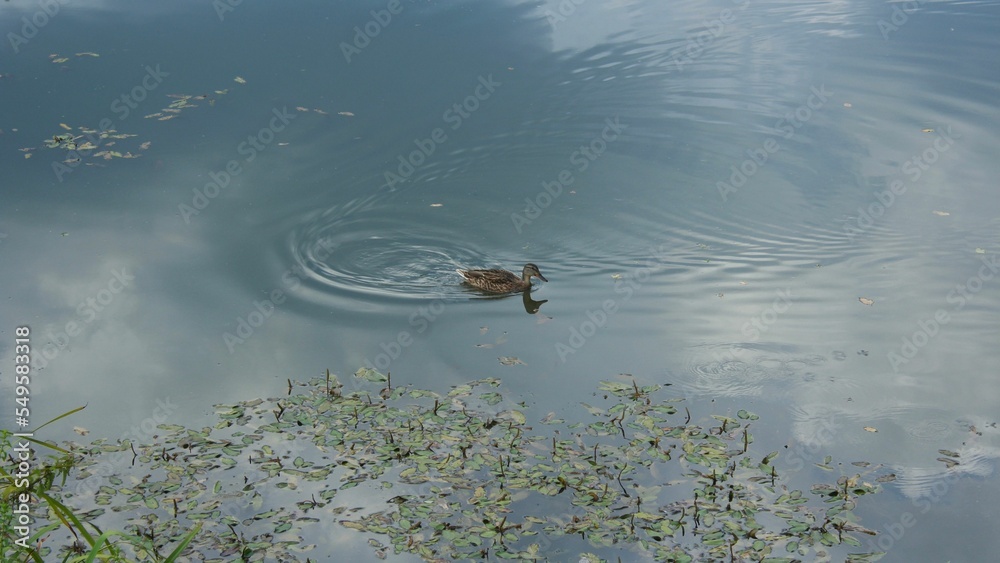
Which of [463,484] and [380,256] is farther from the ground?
[463,484]

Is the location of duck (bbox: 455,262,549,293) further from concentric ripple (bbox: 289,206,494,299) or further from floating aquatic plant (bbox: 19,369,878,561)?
floating aquatic plant (bbox: 19,369,878,561)

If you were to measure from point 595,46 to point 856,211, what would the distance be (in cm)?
520

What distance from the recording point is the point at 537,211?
34.0 ft

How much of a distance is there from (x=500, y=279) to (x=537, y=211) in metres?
1.70

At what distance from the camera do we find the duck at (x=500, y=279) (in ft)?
29.3

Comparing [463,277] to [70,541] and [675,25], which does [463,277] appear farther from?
[675,25]

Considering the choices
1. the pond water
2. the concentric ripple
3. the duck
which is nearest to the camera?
the pond water

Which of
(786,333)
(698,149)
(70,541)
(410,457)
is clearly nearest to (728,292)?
(786,333)

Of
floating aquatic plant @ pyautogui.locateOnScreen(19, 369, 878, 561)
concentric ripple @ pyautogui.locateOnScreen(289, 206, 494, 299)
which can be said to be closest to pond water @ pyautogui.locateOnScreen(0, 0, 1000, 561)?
concentric ripple @ pyautogui.locateOnScreen(289, 206, 494, 299)

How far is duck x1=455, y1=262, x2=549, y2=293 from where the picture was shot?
351 inches

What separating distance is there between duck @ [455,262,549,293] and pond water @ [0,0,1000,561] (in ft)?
0.43

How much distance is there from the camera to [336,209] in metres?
10.3

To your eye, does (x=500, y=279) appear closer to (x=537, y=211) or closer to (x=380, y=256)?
(x=380, y=256)

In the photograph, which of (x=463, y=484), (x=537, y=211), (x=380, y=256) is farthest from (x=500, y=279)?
(x=463, y=484)
